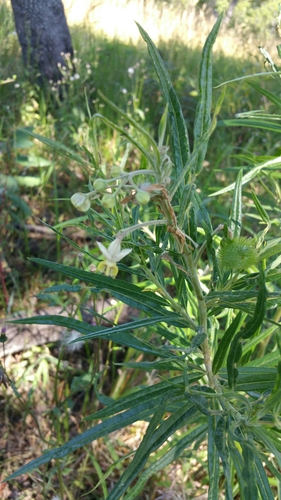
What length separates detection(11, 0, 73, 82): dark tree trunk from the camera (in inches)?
101

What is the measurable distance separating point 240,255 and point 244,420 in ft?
0.79

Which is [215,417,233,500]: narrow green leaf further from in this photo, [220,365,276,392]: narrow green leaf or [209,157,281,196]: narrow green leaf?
[209,157,281,196]: narrow green leaf

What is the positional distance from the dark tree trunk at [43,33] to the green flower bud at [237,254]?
2239 millimetres

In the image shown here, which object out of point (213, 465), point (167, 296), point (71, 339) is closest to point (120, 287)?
point (167, 296)

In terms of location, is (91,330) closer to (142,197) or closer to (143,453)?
(143,453)

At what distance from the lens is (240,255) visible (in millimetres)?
622

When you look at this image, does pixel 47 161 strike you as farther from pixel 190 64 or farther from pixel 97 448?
pixel 190 64

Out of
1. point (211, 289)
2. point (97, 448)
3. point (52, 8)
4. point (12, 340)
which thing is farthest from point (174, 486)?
point (52, 8)

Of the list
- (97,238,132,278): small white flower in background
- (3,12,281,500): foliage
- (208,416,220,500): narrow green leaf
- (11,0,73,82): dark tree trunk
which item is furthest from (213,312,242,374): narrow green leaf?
(11,0,73,82): dark tree trunk

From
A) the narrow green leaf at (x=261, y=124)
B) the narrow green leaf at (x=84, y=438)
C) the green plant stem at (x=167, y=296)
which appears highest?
the narrow green leaf at (x=261, y=124)

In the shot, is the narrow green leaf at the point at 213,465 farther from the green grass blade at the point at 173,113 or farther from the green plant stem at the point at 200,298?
the green grass blade at the point at 173,113

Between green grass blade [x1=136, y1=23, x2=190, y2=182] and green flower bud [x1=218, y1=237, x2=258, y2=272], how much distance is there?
146 millimetres

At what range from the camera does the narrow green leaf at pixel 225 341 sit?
28.3 inches

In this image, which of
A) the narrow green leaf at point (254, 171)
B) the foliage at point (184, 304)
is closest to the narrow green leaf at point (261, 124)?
the narrow green leaf at point (254, 171)
